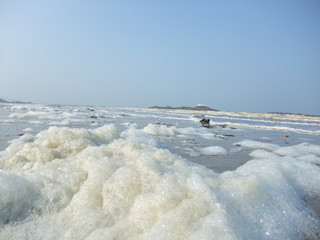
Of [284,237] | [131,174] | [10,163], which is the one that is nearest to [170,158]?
[131,174]

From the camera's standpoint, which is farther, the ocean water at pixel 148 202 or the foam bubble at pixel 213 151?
the foam bubble at pixel 213 151

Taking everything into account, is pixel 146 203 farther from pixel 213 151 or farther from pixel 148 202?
pixel 213 151

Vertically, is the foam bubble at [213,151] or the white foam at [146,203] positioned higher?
the white foam at [146,203]

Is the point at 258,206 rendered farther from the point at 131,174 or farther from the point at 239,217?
the point at 131,174

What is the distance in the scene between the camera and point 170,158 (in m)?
4.03

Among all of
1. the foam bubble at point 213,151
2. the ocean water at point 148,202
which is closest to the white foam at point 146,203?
the ocean water at point 148,202

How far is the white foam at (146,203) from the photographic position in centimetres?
236

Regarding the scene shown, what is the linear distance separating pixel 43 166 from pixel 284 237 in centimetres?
308

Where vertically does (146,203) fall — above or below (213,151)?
above

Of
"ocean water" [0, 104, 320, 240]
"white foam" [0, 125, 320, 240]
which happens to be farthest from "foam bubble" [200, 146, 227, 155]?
"white foam" [0, 125, 320, 240]

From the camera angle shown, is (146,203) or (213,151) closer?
(146,203)

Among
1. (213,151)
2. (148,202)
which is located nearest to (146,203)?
(148,202)

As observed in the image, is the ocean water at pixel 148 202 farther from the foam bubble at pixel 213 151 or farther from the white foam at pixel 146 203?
the foam bubble at pixel 213 151

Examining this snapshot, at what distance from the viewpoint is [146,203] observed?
2660mm
